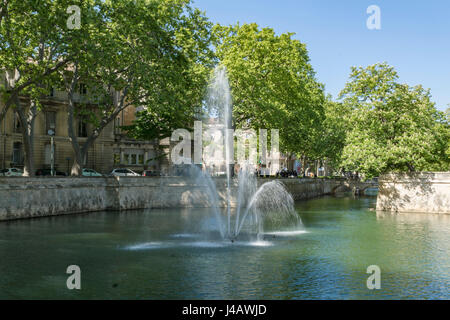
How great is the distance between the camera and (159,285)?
14.1 metres

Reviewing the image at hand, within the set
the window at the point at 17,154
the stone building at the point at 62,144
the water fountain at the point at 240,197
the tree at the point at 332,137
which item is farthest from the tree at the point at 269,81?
the window at the point at 17,154

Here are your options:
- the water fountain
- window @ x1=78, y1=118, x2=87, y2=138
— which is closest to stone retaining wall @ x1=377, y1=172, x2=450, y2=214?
the water fountain

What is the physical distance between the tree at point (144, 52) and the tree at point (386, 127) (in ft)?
40.9

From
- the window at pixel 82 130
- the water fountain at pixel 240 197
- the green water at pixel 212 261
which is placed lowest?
the green water at pixel 212 261

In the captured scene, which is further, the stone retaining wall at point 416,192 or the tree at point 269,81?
the tree at point 269,81

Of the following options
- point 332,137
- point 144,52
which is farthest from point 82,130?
point 332,137

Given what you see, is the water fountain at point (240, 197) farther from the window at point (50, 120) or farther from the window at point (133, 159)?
the window at point (50, 120)

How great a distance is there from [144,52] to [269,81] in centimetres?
1596

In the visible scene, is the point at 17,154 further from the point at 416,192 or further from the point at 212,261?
the point at 212,261

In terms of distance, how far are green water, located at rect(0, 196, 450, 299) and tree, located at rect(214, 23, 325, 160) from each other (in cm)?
1520

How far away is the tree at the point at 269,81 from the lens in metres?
40.5

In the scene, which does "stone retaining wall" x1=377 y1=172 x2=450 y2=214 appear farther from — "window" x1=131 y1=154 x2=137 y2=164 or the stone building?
"window" x1=131 y1=154 x2=137 y2=164

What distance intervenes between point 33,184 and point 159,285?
1876 cm

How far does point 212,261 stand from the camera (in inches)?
690
